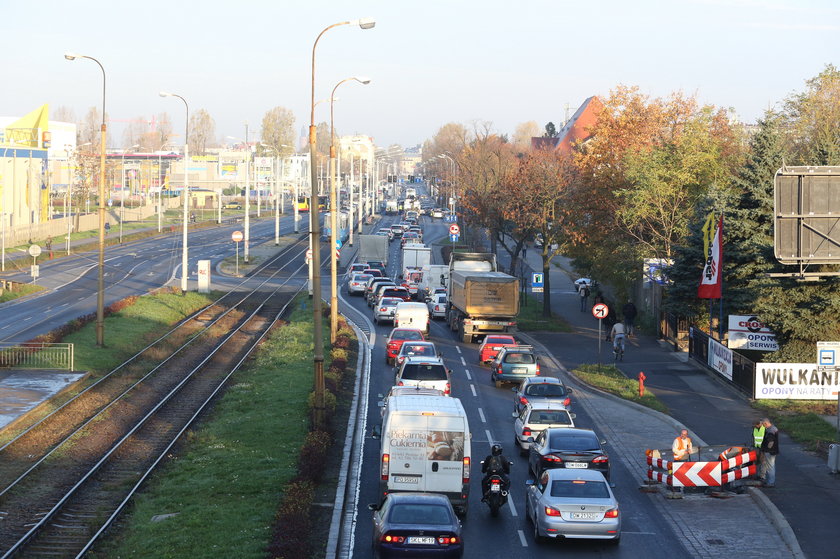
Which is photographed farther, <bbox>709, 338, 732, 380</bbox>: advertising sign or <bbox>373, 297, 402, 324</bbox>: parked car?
<bbox>373, 297, 402, 324</bbox>: parked car

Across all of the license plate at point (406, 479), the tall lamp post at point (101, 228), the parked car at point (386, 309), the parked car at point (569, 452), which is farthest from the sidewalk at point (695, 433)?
the tall lamp post at point (101, 228)

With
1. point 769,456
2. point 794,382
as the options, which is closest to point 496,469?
point 769,456

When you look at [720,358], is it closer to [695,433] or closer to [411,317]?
[695,433]

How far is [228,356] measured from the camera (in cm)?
4178

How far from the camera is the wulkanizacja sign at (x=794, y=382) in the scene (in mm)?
30188

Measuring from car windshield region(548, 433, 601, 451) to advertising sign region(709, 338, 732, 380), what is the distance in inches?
543

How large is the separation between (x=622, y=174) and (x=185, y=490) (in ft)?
129

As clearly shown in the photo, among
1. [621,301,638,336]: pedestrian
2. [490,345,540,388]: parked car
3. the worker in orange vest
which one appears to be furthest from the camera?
[621,301,638,336]: pedestrian

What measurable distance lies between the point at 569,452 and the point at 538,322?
3171 cm

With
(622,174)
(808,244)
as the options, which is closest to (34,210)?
(622,174)

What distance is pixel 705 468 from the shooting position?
21469mm

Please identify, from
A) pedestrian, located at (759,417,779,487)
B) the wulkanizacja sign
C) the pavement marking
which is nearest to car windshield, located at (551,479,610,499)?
the pavement marking

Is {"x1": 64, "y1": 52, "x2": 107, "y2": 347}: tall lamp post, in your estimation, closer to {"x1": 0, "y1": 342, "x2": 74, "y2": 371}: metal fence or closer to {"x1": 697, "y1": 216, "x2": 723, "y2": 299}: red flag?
{"x1": 0, "y1": 342, "x2": 74, "y2": 371}: metal fence

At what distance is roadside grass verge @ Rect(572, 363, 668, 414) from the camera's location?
105 feet
